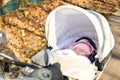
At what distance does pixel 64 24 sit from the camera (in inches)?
235

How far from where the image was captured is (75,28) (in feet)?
20.4

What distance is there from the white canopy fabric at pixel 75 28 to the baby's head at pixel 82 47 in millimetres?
189

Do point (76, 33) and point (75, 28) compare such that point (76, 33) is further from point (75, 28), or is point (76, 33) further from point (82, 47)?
point (82, 47)

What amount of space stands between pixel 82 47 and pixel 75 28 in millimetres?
503

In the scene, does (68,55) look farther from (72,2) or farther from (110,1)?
(110,1)

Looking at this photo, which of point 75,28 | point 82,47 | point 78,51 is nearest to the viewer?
point 78,51

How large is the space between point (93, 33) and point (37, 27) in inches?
73.5

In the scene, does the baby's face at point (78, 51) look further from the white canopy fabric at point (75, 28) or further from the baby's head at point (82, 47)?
the white canopy fabric at point (75, 28)

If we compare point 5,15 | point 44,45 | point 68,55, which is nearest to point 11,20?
point 5,15

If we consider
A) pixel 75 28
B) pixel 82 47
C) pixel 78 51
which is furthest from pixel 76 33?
pixel 78 51

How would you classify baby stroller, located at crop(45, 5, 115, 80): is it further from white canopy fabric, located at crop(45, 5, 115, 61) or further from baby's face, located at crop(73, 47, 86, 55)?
baby's face, located at crop(73, 47, 86, 55)

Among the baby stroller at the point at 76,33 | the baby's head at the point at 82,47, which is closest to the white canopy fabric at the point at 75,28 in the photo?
the baby stroller at the point at 76,33

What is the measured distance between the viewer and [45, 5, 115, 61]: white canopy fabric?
5055 millimetres

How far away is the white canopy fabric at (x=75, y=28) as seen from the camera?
5055mm
